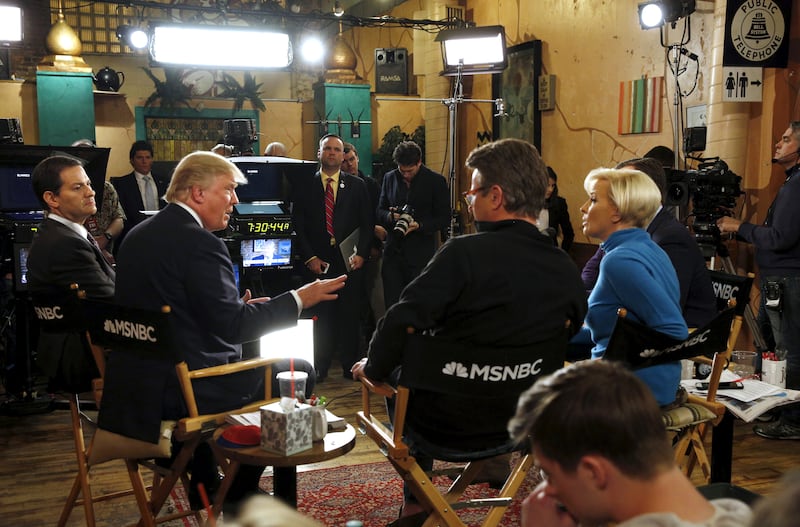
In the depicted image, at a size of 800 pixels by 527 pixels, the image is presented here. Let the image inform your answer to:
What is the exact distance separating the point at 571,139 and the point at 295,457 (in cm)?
592

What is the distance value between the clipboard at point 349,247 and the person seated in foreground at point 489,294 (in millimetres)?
3101

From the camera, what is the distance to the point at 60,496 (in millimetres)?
3580

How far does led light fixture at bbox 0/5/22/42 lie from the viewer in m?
8.42

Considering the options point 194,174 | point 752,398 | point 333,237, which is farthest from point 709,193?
point 194,174

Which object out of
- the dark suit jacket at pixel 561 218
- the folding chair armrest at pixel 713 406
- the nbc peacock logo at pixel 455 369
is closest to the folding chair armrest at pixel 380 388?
the nbc peacock logo at pixel 455 369

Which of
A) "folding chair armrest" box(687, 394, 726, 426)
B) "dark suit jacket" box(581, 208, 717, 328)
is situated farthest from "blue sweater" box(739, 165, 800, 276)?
"folding chair armrest" box(687, 394, 726, 426)

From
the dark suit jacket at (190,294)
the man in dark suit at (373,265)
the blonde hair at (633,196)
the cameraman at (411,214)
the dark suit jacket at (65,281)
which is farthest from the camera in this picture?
the man in dark suit at (373,265)

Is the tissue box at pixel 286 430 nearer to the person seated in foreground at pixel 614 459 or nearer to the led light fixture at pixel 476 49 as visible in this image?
the person seated in foreground at pixel 614 459

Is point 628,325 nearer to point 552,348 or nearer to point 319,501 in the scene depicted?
point 552,348

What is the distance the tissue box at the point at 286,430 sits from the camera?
2262mm

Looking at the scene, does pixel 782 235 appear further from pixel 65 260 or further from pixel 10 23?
pixel 10 23

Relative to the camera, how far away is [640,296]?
2578 millimetres

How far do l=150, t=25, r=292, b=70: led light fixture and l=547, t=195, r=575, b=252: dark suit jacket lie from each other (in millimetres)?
3451

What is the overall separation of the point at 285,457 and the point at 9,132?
4141 mm
